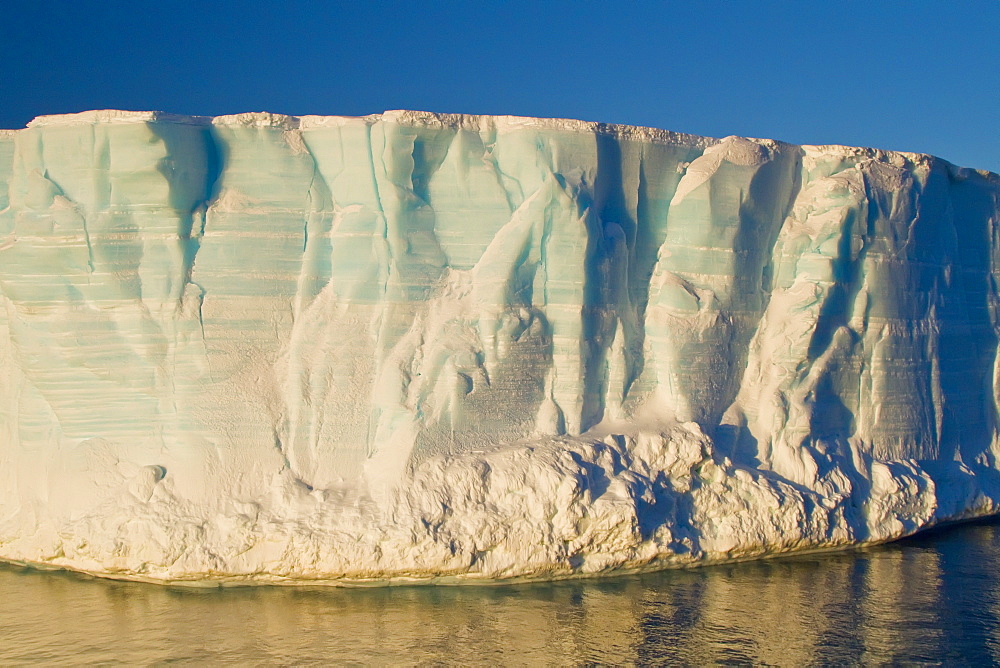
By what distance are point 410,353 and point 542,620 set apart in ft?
11.1

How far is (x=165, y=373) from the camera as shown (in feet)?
36.4

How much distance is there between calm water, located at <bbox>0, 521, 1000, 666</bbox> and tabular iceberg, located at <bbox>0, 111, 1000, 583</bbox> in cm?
39

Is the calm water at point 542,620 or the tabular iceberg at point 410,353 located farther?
the tabular iceberg at point 410,353

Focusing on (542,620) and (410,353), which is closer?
(542,620)

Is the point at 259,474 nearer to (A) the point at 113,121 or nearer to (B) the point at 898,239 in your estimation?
(A) the point at 113,121

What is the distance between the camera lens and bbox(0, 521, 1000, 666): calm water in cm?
870

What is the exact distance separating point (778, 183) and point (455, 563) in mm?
6361

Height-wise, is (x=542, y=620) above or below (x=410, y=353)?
below

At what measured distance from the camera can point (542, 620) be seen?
944 cm

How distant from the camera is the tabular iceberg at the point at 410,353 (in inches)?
413

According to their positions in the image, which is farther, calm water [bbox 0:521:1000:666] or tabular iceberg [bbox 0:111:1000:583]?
tabular iceberg [bbox 0:111:1000:583]

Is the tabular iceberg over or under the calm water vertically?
over

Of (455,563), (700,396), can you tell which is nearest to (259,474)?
(455,563)

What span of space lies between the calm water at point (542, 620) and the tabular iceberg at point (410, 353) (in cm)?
39
